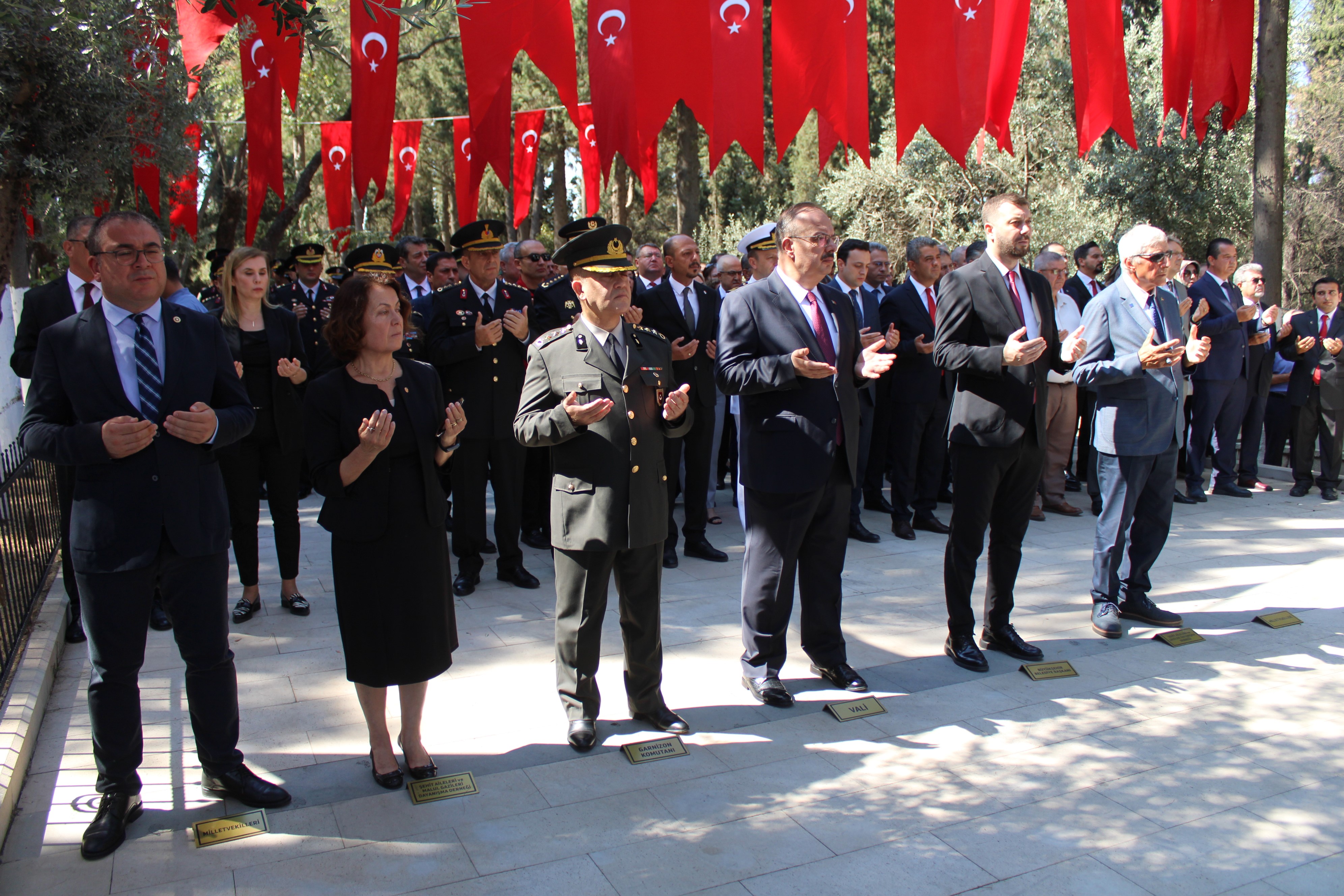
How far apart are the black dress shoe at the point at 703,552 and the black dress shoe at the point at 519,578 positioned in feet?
3.90

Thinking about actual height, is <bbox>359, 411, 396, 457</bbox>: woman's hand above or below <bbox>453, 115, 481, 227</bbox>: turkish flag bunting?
below

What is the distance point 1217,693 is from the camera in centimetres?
447

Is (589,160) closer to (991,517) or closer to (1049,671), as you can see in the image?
(991,517)

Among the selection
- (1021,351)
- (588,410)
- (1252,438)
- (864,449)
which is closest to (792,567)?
(588,410)

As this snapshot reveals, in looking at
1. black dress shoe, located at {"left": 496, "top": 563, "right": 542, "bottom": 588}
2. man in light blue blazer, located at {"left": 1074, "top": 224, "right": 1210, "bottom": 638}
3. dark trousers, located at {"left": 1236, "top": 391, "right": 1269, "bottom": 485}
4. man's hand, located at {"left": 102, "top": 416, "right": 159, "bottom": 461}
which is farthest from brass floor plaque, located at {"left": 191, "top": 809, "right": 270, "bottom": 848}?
dark trousers, located at {"left": 1236, "top": 391, "right": 1269, "bottom": 485}

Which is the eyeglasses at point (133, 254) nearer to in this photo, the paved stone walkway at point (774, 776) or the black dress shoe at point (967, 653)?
the paved stone walkway at point (774, 776)

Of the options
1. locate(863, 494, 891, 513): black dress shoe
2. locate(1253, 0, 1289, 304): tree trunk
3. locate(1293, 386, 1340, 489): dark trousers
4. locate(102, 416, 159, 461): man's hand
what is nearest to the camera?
locate(102, 416, 159, 461): man's hand

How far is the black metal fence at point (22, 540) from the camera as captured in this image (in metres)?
A: 4.53

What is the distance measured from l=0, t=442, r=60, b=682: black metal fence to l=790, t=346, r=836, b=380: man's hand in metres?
3.19

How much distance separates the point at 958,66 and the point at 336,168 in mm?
9567

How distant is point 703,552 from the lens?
22.2ft

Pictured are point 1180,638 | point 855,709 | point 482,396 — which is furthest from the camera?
point 482,396

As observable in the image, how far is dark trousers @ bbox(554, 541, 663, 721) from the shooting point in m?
3.91

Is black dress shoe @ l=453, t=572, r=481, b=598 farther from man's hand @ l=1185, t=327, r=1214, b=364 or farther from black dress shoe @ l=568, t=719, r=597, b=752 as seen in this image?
man's hand @ l=1185, t=327, r=1214, b=364
